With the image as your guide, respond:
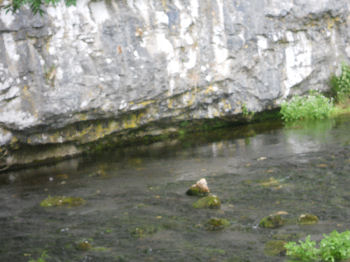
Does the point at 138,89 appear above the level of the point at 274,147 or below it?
above

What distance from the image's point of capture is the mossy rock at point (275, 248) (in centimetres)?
436

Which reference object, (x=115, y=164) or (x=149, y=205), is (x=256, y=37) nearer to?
(x=115, y=164)

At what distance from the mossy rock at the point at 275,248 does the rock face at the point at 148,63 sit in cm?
752

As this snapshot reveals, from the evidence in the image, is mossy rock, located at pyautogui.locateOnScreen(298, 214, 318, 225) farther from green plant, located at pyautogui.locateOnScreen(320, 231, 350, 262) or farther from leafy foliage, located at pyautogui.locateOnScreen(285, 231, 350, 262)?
green plant, located at pyautogui.locateOnScreen(320, 231, 350, 262)

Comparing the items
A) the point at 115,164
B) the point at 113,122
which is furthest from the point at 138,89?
A: the point at 115,164

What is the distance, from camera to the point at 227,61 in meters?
13.4

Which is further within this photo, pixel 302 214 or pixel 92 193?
pixel 92 193

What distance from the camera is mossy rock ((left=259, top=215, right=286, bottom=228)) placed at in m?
5.09

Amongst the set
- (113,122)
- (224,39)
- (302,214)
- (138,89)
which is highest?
(224,39)

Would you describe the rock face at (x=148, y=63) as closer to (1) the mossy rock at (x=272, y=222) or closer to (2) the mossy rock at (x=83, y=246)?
(2) the mossy rock at (x=83, y=246)

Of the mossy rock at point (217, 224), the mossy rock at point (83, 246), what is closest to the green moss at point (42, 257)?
the mossy rock at point (83, 246)

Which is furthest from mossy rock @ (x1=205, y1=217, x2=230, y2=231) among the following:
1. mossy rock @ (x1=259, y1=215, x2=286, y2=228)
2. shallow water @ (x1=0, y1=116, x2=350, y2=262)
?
mossy rock @ (x1=259, y1=215, x2=286, y2=228)

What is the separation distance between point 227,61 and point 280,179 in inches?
271

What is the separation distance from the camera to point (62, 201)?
7.04 meters
